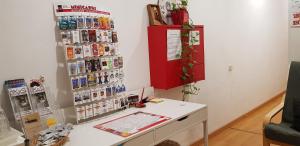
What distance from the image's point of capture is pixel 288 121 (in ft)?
8.11

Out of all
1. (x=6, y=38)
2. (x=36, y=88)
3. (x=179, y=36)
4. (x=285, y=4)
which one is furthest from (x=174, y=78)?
(x=285, y=4)

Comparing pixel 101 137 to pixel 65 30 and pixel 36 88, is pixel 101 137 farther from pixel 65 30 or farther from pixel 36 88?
pixel 65 30

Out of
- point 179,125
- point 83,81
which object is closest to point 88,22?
point 83,81

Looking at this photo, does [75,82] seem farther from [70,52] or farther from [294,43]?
[294,43]

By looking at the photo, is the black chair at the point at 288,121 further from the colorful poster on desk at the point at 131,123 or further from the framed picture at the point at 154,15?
the framed picture at the point at 154,15

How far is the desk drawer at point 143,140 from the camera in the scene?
154 cm

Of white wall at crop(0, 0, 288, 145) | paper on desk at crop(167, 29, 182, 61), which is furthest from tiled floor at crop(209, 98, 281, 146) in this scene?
paper on desk at crop(167, 29, 182, 61)

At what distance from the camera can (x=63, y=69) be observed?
6.06 feet

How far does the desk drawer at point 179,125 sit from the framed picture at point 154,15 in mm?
919

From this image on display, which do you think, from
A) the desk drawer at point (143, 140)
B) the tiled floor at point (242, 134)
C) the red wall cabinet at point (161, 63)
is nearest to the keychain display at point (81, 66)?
the desk drawer at point (143, 140)

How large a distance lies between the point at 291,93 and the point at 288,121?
0.28 metres

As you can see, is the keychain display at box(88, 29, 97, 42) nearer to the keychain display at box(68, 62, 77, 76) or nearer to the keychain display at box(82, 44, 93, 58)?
the keychain display at box(82, 44, 93, 58)

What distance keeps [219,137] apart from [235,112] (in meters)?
0.62

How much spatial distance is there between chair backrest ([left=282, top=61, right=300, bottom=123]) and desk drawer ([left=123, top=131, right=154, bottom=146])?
153cm
